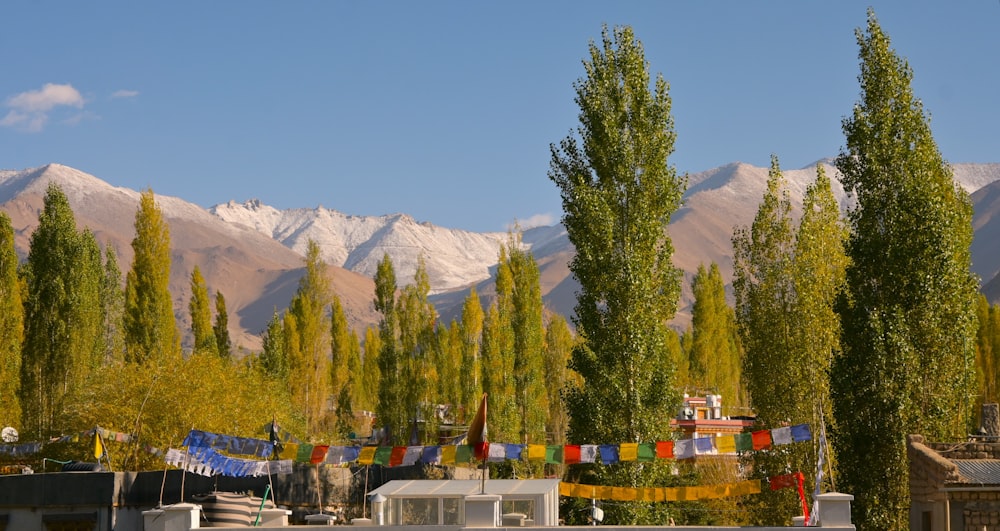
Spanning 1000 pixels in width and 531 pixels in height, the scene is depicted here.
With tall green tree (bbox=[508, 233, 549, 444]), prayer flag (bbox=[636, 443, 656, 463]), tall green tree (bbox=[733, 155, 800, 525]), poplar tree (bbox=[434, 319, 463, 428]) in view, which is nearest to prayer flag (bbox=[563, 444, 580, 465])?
prayer flag (bbox=[636, 443, 656, 463])

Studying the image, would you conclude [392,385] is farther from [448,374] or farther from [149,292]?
[149,292]

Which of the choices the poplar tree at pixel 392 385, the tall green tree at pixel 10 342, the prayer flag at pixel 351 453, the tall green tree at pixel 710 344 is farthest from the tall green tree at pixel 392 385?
the prayer flag at pixel 351 453

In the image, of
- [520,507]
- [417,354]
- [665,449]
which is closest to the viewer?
[520,507]

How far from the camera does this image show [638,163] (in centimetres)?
3312

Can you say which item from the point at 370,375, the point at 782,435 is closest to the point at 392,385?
the point at 370,375

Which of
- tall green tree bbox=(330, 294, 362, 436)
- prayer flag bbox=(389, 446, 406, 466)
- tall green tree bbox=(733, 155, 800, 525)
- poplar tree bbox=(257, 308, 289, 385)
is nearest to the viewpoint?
prayer flag bbox=(389, 446, 406, 466)

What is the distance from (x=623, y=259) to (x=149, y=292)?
95.9 feet

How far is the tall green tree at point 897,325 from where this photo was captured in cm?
2830

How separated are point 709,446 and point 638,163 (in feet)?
31.2

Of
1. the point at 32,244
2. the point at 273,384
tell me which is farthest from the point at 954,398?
the point at 32,244

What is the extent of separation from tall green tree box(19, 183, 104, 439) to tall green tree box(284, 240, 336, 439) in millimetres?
19751

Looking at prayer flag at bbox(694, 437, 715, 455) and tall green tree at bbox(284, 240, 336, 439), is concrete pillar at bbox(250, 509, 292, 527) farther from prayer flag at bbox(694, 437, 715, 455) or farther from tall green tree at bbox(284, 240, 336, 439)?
tall green tree at bbox(284, 240, 336, 439)

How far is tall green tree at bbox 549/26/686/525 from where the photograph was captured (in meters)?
31.3

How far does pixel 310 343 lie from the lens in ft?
249
